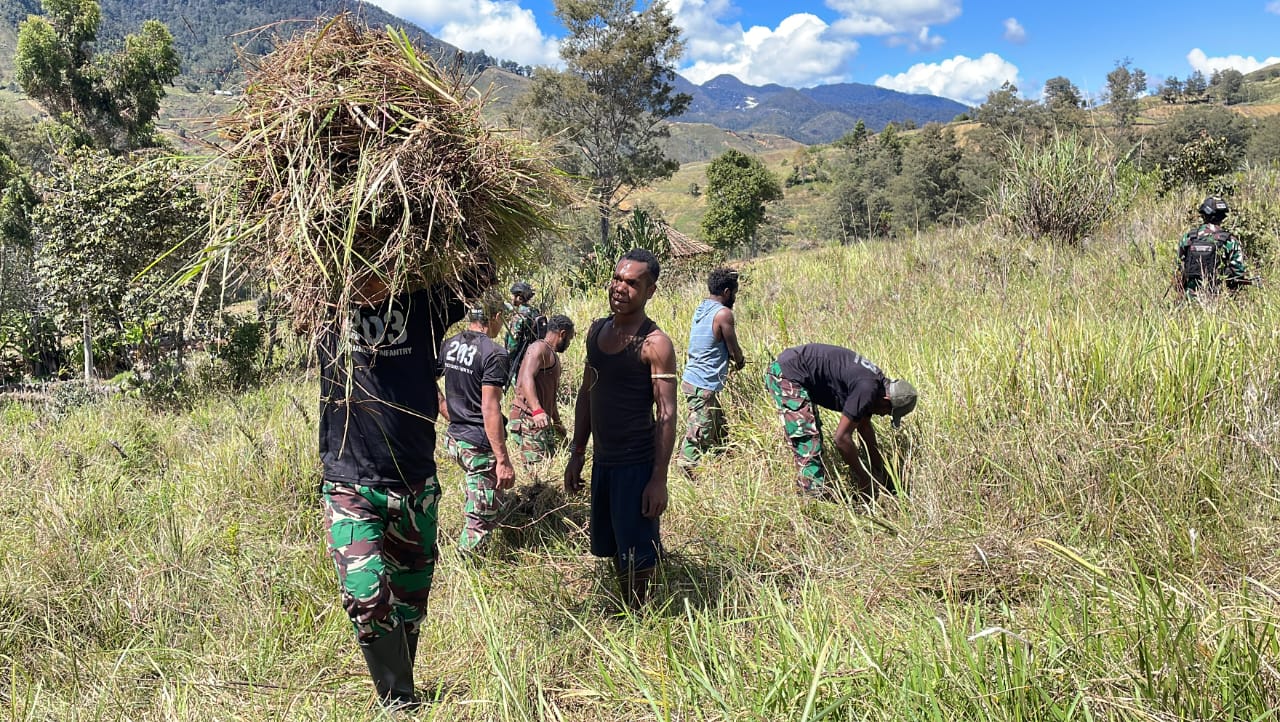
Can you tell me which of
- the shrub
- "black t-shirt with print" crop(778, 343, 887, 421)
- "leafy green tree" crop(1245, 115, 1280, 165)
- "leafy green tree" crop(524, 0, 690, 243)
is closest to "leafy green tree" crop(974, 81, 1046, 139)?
"leafy green tree" crop(1245, 115, 1280, 165)

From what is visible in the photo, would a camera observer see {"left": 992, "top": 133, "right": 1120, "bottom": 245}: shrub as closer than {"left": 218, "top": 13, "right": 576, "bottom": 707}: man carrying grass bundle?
No

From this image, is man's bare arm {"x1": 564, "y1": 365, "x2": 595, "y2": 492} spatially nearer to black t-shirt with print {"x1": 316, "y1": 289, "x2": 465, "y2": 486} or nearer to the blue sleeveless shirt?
black t-shirt with print {"x1": 316, "y1": 289, "x2": 465, "y2": 486}

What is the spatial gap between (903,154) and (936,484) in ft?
162

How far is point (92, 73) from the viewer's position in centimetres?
A: 1897

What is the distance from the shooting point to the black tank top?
2912 mm

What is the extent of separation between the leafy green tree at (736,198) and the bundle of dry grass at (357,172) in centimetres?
4157

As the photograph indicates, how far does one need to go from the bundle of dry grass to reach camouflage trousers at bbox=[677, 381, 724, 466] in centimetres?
281

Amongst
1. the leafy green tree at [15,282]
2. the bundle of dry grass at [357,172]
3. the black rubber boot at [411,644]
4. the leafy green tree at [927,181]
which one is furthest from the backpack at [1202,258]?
the leafy green tree at [927,181]

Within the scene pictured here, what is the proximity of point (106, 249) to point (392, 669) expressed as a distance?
31.7ft

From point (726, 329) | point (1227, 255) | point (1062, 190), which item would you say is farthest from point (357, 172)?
point (1062, 190)

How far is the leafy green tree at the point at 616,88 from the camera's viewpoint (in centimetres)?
2853

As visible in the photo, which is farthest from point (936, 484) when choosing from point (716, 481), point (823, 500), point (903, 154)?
point (903, 154)

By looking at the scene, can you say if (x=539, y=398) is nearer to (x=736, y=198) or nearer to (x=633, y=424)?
(x=633, y=424)

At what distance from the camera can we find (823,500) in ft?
12.7
